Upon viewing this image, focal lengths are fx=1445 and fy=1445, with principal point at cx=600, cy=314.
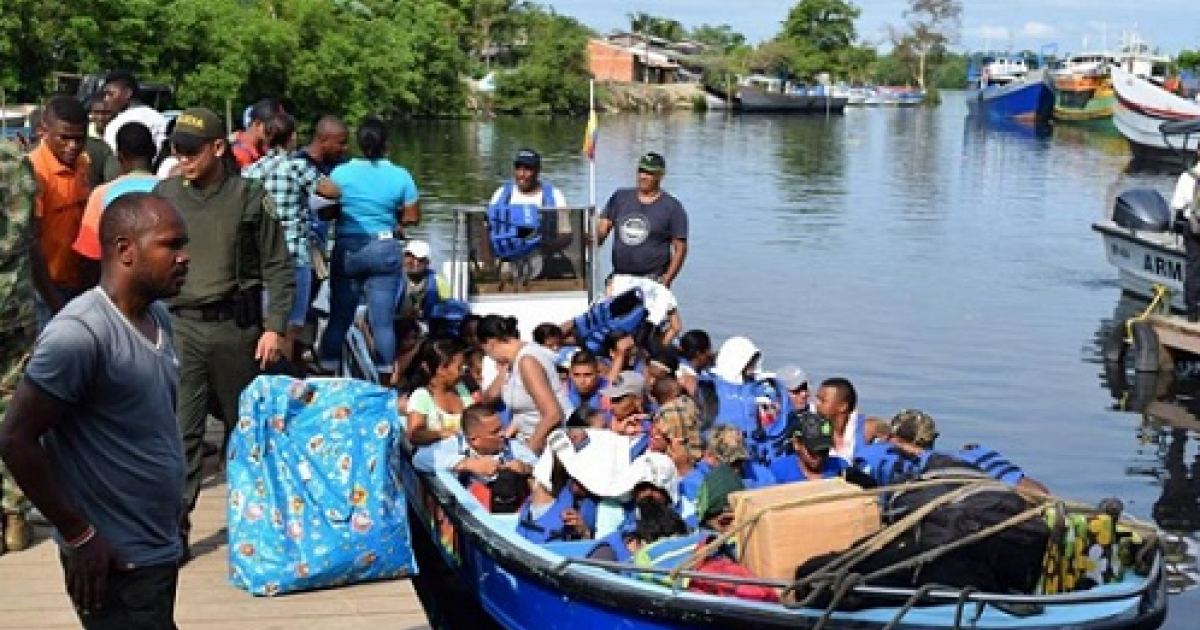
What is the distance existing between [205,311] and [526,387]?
2162 mm

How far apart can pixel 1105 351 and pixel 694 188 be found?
66.6 ft

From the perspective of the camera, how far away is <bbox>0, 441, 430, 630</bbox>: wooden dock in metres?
5.34

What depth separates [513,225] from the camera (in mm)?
9750

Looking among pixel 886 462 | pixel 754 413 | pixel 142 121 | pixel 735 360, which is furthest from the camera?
pixel 735 360

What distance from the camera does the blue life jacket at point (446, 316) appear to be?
922 centimetres

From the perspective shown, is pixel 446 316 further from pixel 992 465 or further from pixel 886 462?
pixel 992 465

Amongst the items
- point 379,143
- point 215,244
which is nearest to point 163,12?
point 379,143

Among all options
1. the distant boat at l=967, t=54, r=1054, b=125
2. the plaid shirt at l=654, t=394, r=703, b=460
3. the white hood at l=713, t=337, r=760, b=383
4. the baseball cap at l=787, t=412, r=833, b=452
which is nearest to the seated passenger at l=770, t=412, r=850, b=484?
the baseball cap at l=787, t=412, r=833, b=452

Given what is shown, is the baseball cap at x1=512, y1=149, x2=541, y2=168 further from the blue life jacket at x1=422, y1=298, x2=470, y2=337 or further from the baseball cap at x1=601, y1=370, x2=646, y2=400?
the baseball cap at x1=601, y1=370, x2=646, y2=400

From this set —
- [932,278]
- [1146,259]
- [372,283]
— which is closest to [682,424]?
[372,283]

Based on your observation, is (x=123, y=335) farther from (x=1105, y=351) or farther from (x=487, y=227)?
(x=1105, y=351)

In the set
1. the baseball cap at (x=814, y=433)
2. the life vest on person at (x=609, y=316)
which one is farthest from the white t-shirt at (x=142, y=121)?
the baseball cap at (x=814, y=433)

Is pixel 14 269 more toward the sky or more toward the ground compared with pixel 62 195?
more toward the ground

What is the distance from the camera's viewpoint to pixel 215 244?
18.8ft
